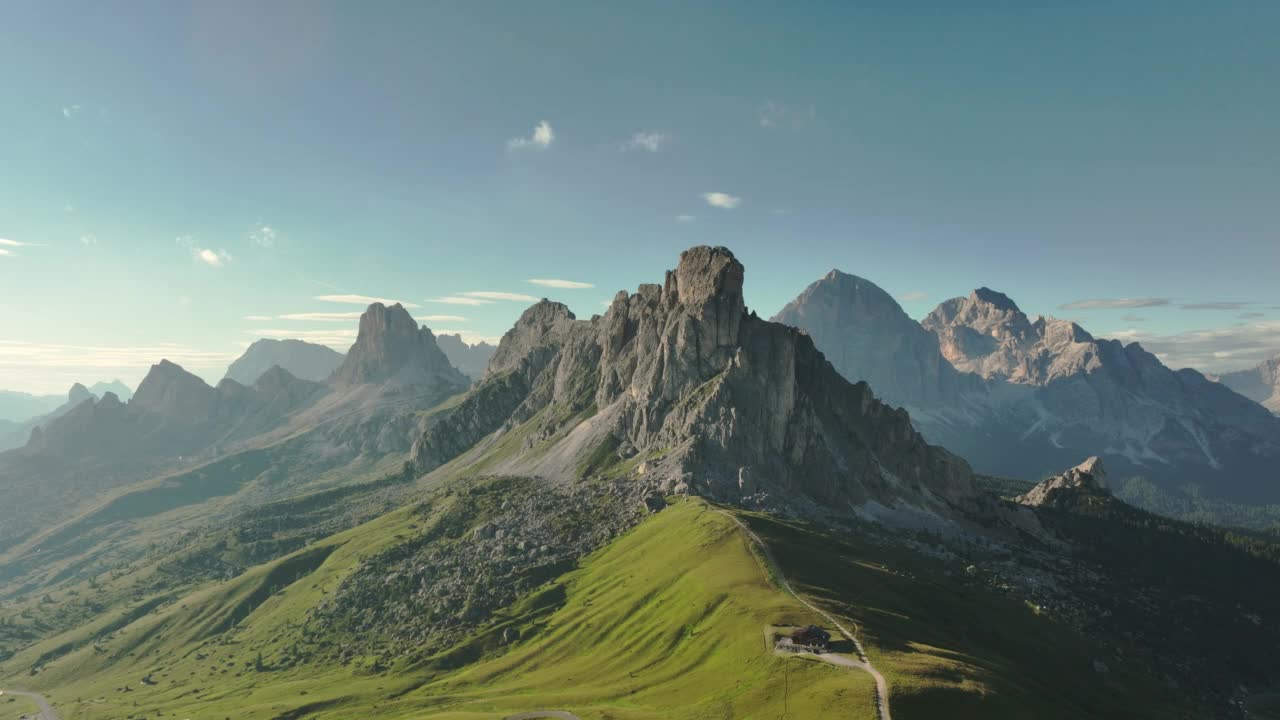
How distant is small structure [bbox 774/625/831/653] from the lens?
103250mm

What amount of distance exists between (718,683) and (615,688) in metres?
26.9

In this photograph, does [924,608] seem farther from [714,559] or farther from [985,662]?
[714,559]

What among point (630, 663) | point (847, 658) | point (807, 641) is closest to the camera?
point (847, 658)

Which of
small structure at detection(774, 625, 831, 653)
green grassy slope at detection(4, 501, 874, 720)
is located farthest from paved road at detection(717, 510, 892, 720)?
small structure at detection(774, 625, 831, 653)

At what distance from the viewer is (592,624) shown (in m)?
166

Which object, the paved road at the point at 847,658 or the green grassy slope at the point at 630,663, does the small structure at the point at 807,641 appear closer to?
the paved road at the point at 847,658

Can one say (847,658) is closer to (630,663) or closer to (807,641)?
(807,641)

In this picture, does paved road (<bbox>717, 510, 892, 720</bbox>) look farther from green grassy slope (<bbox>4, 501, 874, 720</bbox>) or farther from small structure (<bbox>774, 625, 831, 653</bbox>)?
small structure (<bbox>774, 625, 831, 653</bbox>)

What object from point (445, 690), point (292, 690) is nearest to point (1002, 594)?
point (445, 690)

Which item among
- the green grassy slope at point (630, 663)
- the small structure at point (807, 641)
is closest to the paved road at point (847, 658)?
the green grassy slope at point (630, 663)

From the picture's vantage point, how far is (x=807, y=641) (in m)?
104

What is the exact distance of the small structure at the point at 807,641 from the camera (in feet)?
339

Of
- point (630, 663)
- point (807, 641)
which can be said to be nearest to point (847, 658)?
point (807, 641)

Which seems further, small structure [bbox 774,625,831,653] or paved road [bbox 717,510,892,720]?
small structure [bbox 774,625,831,653]
